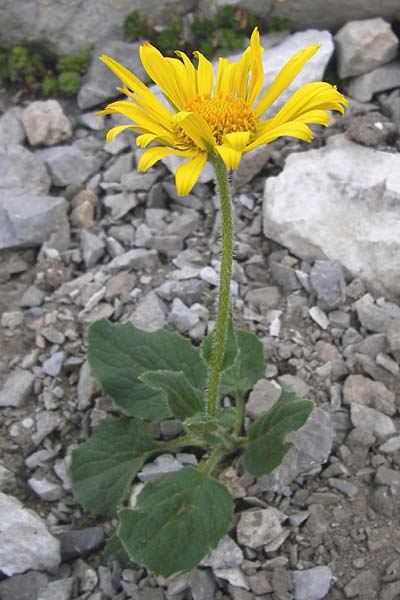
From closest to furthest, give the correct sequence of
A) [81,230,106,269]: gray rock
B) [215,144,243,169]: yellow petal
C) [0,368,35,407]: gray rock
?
[215,144,243,169]: yellow petal → [0,368,35,407]: gray rock → [81,230,106,269]: gray rock

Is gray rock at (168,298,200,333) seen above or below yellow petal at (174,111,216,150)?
below

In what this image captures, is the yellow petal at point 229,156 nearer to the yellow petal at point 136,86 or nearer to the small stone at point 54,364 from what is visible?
the yellow petal at point 136,86

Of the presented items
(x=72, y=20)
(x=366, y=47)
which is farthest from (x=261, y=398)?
(x=72, y=20)

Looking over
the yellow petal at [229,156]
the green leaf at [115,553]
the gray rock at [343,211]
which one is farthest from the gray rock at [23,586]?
the gray rock at [343,211]

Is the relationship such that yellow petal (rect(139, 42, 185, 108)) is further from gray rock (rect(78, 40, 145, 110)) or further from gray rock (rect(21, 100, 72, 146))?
gray rock (rect(78, 40, 145, 110))

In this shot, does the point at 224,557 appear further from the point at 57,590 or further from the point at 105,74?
the point at 105,74

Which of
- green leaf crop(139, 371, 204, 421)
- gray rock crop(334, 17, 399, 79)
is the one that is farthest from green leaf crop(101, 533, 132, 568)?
gray rock crop(334, 17, 399, 79)

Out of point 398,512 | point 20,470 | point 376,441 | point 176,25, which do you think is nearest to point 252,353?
point 376,441

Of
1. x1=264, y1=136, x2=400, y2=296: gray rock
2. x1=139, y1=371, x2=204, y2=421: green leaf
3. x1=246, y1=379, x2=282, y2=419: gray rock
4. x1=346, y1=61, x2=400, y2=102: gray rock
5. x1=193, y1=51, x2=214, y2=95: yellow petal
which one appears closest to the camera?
x1=193, y1=51, x2=214, y2=95: yellow petal
